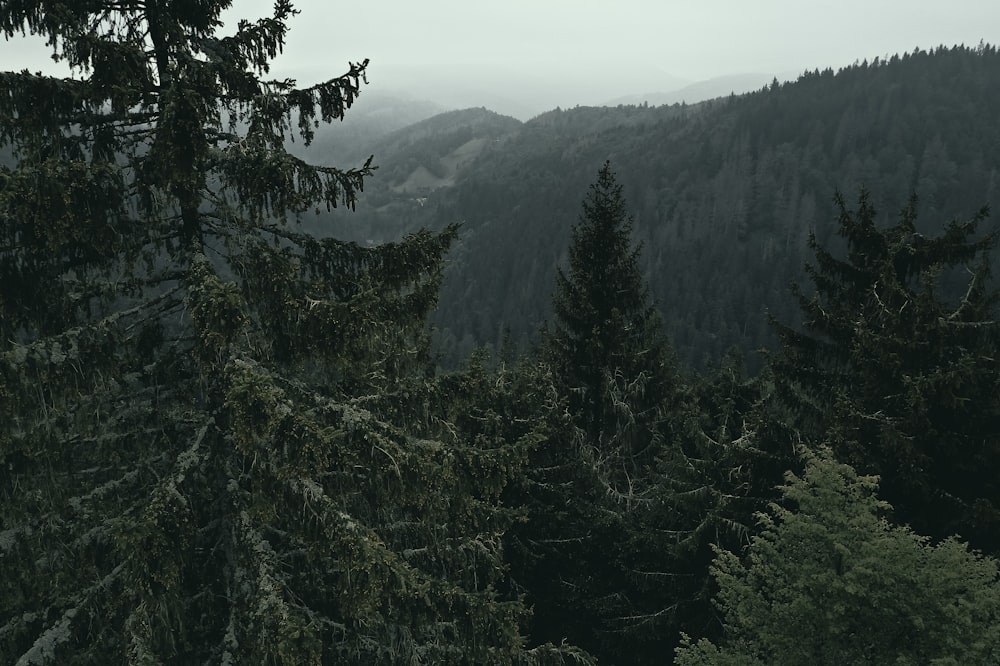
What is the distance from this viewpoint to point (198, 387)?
648 cm

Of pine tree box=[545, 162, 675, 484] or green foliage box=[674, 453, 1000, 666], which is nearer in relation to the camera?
green foliage box=[674, 453, 1000, 666]

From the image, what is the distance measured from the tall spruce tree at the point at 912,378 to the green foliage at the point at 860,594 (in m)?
2.22

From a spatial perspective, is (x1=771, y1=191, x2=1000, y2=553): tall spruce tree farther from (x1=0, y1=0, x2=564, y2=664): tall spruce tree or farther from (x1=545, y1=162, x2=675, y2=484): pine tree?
(x1=0, y1=0, x2=564, y2=664): tall spruce tree

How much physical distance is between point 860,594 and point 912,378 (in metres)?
4.88

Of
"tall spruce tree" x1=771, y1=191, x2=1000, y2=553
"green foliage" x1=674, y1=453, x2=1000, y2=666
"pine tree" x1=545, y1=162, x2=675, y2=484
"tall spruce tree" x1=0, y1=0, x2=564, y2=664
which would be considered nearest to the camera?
"tall spruce tree" x1=0, y1=0, x2=564, y2=664

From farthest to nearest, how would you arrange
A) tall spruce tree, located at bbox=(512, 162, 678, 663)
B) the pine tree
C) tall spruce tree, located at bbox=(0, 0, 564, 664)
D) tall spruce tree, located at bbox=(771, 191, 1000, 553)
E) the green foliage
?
the pine tree → tall spruce tree, located at bbox=(512, 162, 678, 663) → tall spruce tree, located at bbox=(771, 191, 1000, 553) → the green foliage → tall spruce tree, located at bbox=(0, 0, 564, 664)

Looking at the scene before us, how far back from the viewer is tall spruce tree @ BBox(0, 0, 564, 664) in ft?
16.4

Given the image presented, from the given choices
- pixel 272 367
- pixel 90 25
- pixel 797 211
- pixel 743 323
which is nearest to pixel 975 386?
pixel 272 367

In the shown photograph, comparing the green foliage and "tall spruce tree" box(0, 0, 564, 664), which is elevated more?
"tall spruce tree" box(0, 0, 564, 664)

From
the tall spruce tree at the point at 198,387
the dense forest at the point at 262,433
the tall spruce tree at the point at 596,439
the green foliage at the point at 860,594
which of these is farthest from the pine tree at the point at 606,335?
the tall spruce tree at the point at 198,387

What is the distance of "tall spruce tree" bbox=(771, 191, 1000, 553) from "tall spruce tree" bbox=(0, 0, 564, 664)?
24.2ft

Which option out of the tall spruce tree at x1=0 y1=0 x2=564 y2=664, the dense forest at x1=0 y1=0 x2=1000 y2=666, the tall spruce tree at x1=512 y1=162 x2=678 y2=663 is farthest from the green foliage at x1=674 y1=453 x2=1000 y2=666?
the tall spruce tree at x1=512 y1=162 x2=678 y2=663

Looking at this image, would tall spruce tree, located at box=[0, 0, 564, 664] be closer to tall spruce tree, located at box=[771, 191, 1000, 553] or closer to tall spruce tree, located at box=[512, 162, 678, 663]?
tall spruce tree, located at box=[771, 191, 1000, 553]

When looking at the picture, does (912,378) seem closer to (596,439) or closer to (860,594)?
(860,594)
